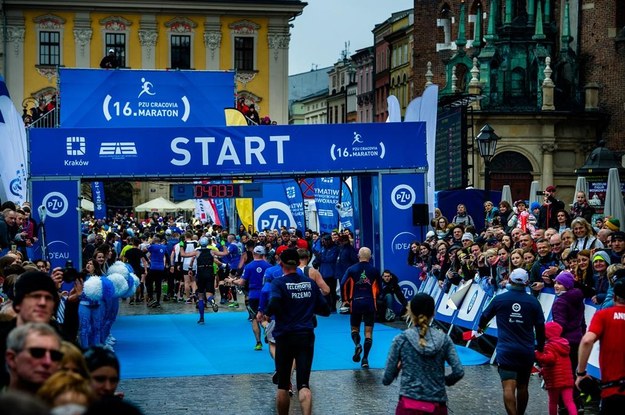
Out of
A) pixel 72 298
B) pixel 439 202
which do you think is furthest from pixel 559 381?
pixel 439 202

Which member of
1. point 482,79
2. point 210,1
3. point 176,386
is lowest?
point 176,386

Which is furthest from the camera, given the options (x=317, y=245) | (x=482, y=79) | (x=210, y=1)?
(x=210, y=1)

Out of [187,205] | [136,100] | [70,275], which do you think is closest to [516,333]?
[70,275]

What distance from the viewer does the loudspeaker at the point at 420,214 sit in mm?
27359

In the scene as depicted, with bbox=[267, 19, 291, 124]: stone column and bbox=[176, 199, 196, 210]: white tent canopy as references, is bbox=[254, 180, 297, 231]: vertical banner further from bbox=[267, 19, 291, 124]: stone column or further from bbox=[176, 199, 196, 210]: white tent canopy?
bbox=[267, 19, 291, 124]: stone column

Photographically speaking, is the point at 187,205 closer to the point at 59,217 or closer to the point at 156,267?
the point at 156,267

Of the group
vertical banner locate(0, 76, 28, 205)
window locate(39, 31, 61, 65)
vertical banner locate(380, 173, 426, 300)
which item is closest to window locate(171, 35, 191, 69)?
window locate(39, 31, 61, 65)

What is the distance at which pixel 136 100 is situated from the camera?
3262 centimetres

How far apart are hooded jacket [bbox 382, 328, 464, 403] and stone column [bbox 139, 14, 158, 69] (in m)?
68.5

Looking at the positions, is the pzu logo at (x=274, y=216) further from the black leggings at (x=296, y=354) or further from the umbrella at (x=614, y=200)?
the black leggings at (x=296, y=354)

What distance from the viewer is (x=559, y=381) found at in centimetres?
1310

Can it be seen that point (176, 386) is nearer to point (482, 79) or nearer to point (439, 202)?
point (439, 202)

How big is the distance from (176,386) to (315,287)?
398cm

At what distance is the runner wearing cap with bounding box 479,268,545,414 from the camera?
12797 millimetres
